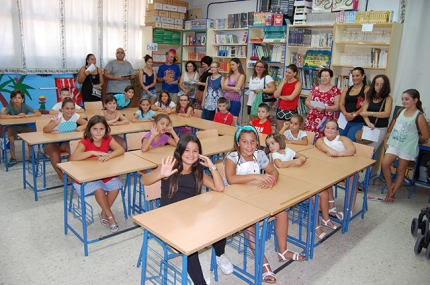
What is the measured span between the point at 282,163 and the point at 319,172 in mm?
338

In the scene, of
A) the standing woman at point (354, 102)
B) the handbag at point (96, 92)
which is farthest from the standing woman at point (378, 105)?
the handbag at point (96, 92)

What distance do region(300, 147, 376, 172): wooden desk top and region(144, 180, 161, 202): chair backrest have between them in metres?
1.71

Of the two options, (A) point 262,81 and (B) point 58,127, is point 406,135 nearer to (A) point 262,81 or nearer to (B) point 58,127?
(A) point 262,81

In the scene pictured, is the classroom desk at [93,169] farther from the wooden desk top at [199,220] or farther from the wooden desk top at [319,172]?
the wooden desk top at [319,172]

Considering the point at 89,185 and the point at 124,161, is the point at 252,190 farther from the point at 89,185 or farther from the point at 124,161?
Result: the point at 89,185

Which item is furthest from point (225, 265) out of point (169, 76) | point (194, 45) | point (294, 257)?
point (194, 45)

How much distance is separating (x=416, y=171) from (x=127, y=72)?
5.49m

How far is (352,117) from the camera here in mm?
4762

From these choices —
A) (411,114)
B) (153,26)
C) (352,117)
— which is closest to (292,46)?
(352,117)

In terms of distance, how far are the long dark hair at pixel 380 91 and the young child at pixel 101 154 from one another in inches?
128

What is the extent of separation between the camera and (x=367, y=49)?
585 centimetres

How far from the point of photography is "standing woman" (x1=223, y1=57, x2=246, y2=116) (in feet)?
18.8

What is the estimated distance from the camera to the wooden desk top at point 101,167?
285 cm

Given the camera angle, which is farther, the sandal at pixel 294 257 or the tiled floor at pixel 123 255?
the sandal at pixel 294 257
